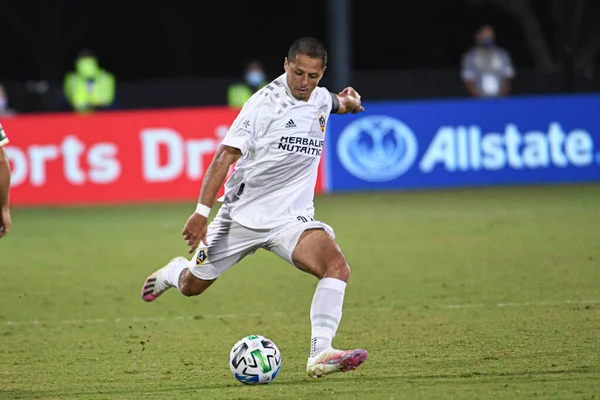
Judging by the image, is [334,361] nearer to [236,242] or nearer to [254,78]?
[236,242]

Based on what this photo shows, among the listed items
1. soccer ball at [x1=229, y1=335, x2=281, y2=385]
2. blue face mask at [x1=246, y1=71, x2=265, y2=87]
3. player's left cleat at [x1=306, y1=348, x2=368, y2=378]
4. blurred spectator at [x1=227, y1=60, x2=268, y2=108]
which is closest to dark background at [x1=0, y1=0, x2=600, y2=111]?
blurred spectator at [x1=227, y1=60, x2=268, y2=108]

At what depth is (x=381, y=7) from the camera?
4366cm

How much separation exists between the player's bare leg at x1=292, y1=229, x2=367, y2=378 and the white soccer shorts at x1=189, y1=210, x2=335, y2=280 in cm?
7

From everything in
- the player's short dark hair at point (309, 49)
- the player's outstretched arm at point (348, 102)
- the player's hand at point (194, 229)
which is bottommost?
the player's hand at point (194, 229)

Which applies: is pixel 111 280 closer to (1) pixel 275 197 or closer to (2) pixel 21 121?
(1) pixel 275 197

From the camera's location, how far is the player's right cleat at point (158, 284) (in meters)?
8.41

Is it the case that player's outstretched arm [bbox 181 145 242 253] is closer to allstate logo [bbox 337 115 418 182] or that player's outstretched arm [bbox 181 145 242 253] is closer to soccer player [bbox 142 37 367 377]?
soccer player [bbox 142 37 367 377]

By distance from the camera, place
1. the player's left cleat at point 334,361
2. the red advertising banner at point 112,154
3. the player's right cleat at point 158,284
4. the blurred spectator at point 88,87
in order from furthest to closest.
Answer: the blurred spectator at point 88,87, the red advertising banner at point 112,154, the player's right cleat at point 158,284, the player's left cleat at point 334,361

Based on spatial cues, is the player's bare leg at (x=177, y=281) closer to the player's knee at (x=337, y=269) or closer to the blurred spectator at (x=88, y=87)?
the player's knee at (x=337, y=269)

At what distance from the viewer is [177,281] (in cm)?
820

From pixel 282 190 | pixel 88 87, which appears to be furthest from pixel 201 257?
pixel 88 87

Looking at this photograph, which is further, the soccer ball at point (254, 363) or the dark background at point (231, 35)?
the dark background at point (231, 35)

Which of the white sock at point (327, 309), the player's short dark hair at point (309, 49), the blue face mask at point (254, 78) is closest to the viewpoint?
the white sock at point (327, 309)

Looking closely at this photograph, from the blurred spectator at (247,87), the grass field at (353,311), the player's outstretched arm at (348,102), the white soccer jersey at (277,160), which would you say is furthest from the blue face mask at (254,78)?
the white soccer jersey at (277,160)
